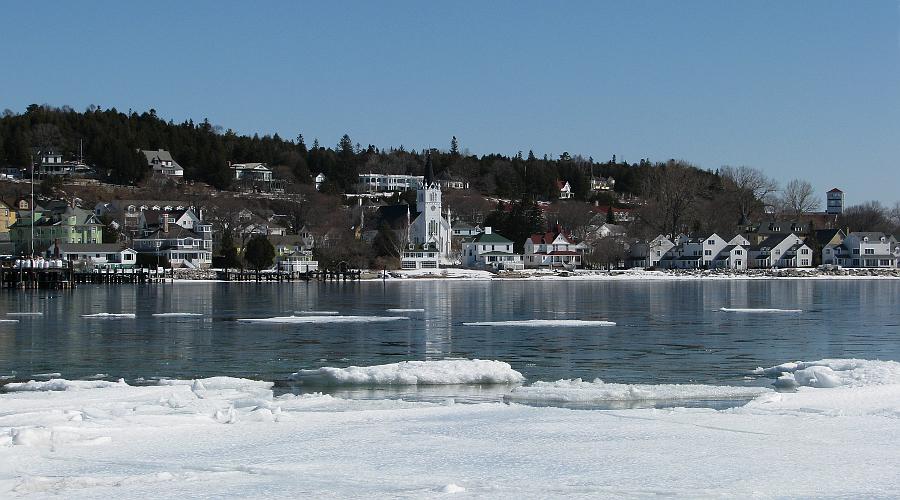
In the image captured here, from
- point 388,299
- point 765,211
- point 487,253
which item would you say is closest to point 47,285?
point 388,299

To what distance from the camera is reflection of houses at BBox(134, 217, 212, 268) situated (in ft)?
324

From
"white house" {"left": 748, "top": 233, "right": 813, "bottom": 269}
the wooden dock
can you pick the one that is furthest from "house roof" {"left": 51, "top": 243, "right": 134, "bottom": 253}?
"white house" {"left": 748, "top": 233, "right": 813, "bottom": 269}

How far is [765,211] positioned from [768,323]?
11974 cm

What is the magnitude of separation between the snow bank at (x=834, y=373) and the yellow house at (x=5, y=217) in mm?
104116

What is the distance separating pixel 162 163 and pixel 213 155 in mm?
7780

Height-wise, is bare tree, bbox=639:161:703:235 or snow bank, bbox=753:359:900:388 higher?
bare tree, bbox=639:161:703:235

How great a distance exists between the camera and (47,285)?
7475 centimetres

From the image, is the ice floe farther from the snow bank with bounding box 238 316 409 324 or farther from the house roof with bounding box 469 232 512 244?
the house roof with bounding box 469 232 512 244

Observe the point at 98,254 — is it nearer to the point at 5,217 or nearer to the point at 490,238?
the point at 5,217

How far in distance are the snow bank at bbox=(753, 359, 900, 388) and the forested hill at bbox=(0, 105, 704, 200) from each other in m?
133

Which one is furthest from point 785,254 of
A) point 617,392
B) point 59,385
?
point 59,385

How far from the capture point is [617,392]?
16406 mm

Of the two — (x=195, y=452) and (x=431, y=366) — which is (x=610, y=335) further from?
(x=195, y=452)

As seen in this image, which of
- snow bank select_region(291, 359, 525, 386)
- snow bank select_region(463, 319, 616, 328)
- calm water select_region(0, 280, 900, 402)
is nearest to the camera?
snow bank select_region(291, 359, 525, 386)
